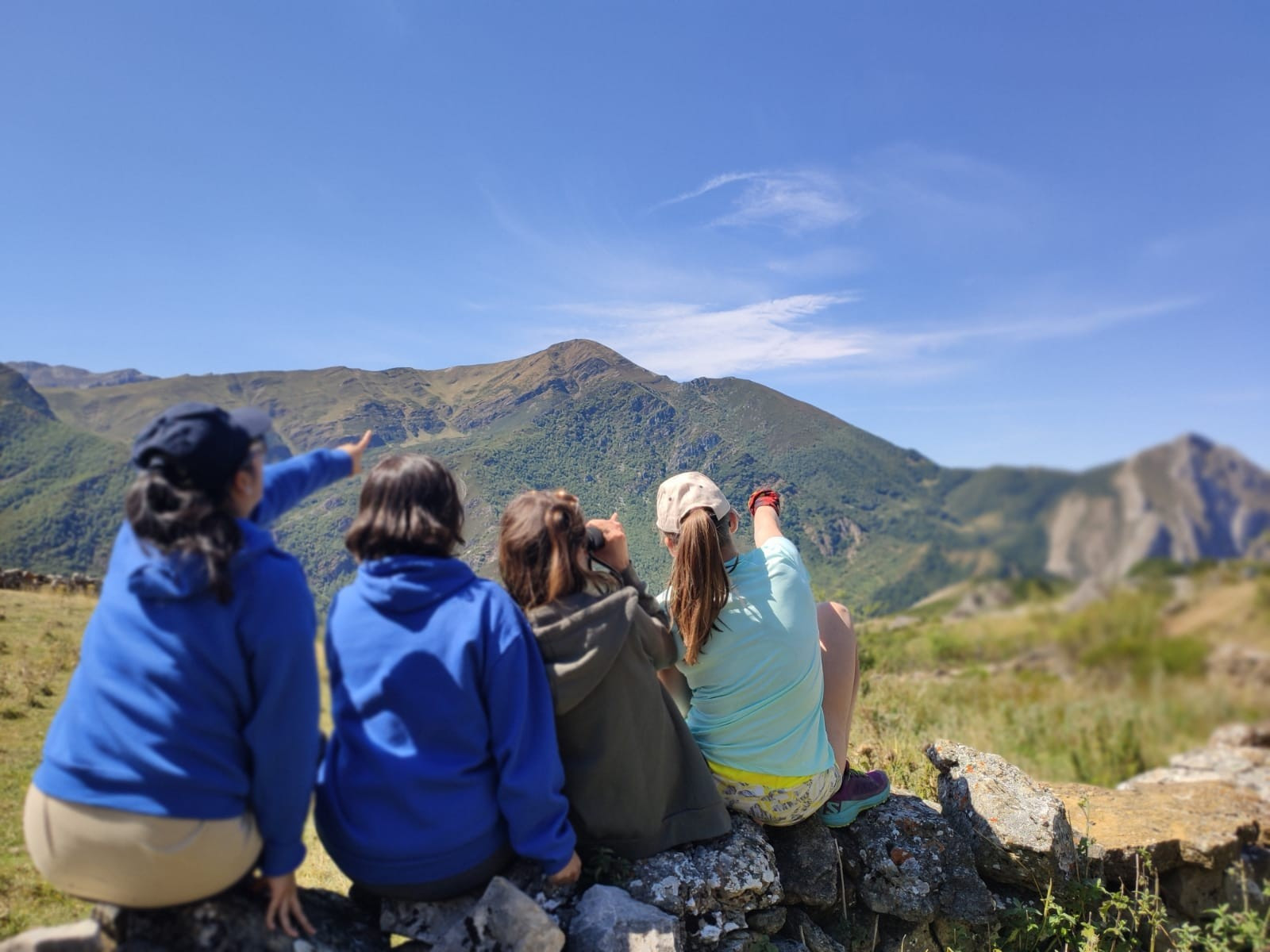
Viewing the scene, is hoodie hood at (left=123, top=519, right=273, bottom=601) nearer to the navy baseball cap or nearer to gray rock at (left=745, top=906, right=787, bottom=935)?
the navy baseball cap

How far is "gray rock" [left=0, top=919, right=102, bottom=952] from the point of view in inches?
81.4

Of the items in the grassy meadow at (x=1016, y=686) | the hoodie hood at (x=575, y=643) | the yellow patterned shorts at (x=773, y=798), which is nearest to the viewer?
the hoodie hood at (x=575, y=643)

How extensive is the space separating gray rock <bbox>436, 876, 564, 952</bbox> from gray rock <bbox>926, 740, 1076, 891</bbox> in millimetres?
2652

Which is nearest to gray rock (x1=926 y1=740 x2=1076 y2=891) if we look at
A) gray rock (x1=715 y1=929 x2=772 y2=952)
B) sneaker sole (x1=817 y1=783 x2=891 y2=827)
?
sneaker sole (x1=817 y1=783 x2=891 y2=827)

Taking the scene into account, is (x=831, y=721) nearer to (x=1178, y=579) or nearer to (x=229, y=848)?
(x=229, y=848)

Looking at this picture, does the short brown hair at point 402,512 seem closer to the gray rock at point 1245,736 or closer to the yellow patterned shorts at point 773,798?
the yellow patterned shorts at point 773,798

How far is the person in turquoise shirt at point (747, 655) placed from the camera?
11.0ft

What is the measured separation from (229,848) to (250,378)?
5046 mm

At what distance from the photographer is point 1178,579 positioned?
7.28 metres

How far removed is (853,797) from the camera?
151 inches

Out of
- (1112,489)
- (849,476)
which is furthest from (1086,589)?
(849,476)

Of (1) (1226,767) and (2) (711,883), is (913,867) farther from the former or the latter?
(1) (1226,767)

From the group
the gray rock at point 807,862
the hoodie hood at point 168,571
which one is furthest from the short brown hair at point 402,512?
the gray rock at point 807,862

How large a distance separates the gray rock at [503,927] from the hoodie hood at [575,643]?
0.63 metres
